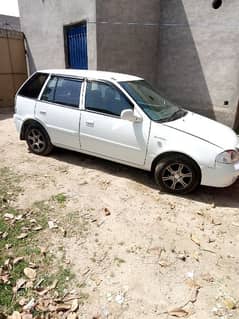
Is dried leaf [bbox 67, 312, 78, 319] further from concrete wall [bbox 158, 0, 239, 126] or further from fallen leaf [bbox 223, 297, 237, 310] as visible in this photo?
concrete wall [bbox 158, 0, 239, 126]

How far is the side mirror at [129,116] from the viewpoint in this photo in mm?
3654

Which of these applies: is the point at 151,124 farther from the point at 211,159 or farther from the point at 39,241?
the point at 39,241

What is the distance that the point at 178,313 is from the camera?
6.73 ft

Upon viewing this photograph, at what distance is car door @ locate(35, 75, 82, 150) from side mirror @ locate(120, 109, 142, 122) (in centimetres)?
97

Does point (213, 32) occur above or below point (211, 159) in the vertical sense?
above

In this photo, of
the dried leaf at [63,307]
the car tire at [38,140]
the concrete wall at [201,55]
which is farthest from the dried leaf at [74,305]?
the concrete wall at [201,55]

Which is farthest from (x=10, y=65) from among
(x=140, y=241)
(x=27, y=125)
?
(x=140, y=241)

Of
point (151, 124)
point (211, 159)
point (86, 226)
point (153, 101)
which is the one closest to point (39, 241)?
point (86, 226)

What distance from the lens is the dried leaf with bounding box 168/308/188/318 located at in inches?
80.0

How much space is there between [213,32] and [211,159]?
547cm

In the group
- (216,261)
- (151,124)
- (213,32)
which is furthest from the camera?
(213,32)

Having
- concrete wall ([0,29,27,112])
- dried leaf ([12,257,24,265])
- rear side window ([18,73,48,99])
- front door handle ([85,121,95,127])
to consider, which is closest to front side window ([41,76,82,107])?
rear side window ([18,73,48,99])

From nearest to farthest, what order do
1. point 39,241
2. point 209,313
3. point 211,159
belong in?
point 209,313 → point 39,241 → point 211,159

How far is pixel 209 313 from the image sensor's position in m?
2.06
